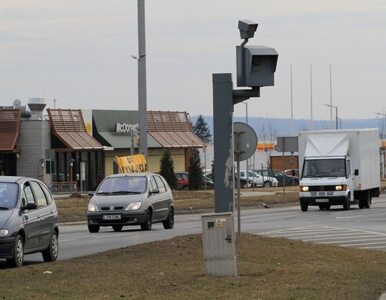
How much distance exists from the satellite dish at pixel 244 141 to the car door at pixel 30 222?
152 inches

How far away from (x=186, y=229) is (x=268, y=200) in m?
22.4

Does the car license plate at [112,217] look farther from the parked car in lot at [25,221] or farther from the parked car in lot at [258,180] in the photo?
the parked car in lot at [258,180]

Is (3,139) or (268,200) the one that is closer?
(268,200)

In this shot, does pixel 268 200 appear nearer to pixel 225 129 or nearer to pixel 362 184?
pixel 362 184

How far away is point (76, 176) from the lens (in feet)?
264

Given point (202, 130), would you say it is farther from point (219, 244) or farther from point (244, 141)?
point (219, 244)

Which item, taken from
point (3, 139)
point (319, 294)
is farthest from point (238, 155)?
point (3, 139)

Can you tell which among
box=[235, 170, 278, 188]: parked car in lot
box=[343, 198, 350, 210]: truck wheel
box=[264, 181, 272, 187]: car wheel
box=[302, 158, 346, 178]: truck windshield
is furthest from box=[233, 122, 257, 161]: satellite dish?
box=[264, 181, 272, 187]: car wheel

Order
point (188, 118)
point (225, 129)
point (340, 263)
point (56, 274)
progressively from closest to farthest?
point (56, 274), point (340, 263), point (225, 129), point (188, 118)

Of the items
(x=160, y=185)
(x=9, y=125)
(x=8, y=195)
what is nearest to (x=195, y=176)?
(x=9, y=125)

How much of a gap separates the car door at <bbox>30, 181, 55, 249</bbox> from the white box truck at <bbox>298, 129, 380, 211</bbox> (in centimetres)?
2465

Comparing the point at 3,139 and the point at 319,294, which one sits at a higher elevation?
the point at 3,139

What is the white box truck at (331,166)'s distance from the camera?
141ft

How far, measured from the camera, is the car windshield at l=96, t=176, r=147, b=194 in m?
29.4
